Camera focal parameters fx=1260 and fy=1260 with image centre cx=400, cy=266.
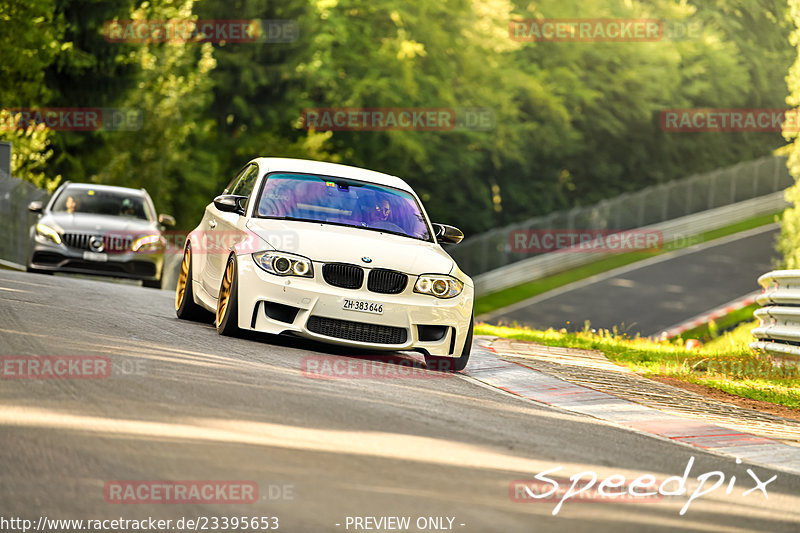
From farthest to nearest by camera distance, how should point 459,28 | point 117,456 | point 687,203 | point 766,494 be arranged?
point 459,28
point 687,203
point 766,494
point 117,456

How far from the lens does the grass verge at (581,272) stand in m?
45.6

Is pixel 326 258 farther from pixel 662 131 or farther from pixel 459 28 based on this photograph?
pixel 662 131

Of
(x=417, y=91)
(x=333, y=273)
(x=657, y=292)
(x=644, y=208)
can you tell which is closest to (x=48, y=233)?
(x=333, y=273)

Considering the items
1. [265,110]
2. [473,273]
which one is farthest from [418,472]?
[265,110]

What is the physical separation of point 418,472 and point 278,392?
2190 mm

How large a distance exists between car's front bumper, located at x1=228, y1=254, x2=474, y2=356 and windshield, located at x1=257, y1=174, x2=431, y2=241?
1.10 metres

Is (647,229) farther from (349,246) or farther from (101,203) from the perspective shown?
(349,246)

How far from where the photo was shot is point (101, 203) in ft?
71.8

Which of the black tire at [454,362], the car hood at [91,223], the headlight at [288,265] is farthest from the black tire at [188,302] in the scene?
the car hood at [91,223]

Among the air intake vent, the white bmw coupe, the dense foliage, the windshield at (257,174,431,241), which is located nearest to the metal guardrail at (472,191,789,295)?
the dense foliage

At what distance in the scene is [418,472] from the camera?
6.55m

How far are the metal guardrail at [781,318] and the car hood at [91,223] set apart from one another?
407 inches

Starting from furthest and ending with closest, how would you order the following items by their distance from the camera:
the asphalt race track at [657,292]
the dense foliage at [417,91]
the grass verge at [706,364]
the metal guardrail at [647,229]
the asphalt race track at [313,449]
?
1. the metal guardrail at [647,229]
2. the asphalt race track at [657,292]
3. the dense foliage at [417,91]
4. the grass verge at [706,364]
5. the asphalt race track at [313,449]

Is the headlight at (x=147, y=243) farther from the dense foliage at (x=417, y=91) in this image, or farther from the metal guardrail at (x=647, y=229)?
the metal guardrail at (x=647, y=229)
